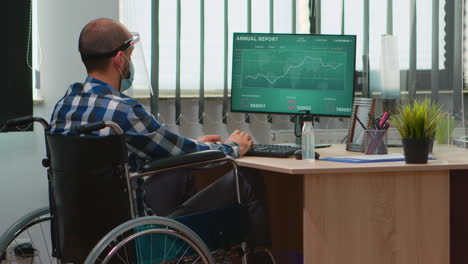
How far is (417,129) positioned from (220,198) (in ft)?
2.26

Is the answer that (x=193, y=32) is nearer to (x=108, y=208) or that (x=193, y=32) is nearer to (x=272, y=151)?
(x=272, y=151)

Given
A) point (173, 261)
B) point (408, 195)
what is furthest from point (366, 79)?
point (173, 261)

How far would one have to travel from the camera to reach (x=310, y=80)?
9.02 ft

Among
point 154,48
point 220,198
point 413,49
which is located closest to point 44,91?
point 154,48

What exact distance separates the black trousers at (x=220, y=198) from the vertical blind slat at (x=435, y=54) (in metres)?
1.74

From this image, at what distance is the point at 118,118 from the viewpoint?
6.12ft

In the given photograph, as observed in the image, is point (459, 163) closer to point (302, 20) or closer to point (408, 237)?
point (408, 237)

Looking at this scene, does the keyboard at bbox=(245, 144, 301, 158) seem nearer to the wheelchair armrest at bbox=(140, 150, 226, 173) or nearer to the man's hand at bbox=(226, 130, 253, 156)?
the man's hand at bbox=(226, 130, 253, 156)

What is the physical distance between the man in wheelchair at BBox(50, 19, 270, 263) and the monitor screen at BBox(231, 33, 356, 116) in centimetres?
50

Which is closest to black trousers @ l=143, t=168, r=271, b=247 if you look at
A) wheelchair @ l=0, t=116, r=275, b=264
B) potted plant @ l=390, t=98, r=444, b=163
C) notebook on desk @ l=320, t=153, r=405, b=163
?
wheelchair @ l=0, t=116, r=275, b=264

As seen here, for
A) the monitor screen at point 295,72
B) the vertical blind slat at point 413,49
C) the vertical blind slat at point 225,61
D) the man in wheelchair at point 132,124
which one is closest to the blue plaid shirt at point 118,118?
the man in wheelchair at point 132,124

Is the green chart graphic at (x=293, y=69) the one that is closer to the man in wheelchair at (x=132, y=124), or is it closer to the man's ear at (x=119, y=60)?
the man in wheelchair at (x=132, y=124)

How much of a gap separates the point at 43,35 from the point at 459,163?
1.96 meters

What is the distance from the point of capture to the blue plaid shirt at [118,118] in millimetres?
1873
